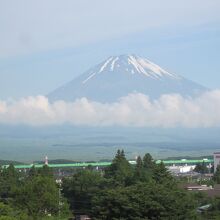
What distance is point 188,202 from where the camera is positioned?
22281mm

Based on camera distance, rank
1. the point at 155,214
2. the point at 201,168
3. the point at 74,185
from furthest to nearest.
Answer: the point at 201,168 → the point at 74,185 → the point at 155,214

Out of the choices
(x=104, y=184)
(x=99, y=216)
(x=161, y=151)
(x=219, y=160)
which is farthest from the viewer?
(x=161, y=151)

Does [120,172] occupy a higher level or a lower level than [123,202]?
higher

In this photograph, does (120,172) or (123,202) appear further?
(120,172)

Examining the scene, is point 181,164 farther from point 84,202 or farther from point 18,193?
point 18,193

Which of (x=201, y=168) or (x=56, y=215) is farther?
(x=201, y=168)

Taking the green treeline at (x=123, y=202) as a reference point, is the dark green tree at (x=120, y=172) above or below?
Result: above

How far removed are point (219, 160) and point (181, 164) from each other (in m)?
19.5

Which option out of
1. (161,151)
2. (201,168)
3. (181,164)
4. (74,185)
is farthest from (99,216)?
(161,151)

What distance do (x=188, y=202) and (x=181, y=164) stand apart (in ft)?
302

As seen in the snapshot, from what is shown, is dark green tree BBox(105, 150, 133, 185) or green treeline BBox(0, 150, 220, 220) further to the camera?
dark green tree BBox(105, 150, 133, 185)

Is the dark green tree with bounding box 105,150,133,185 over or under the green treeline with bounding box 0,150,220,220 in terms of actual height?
over

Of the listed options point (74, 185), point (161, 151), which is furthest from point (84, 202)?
point (161, 151)

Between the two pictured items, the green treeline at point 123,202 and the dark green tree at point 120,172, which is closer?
the green treeline at point 123,202
